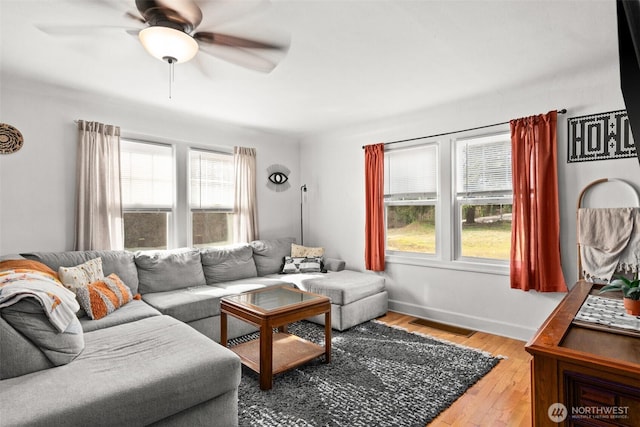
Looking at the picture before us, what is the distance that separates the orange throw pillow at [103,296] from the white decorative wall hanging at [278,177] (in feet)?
8.36

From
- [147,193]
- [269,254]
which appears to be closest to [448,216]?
[269,254]

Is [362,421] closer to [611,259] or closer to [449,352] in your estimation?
[449,352]

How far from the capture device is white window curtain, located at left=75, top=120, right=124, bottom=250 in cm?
352

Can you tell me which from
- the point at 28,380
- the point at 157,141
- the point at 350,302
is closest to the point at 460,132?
the point at 350,302

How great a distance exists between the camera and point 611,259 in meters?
2.88

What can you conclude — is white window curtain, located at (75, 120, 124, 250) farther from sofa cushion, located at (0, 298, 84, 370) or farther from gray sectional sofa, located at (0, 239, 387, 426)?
sofa cushion, located at (0, 298, 84, 370)

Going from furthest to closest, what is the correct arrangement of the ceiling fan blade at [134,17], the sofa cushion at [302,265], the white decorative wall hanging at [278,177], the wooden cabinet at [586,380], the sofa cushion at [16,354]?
1. the white decorative wall hanging at [278,177]
2. the sofa cushion at [302,265]
3. the ceiling fan blade at [134,17]
4. the sofa cushion at [16,354]
5. the wooden cabinet at [586,380]

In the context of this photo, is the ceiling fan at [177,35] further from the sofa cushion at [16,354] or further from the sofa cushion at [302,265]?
the sofa cushion at [302,265]

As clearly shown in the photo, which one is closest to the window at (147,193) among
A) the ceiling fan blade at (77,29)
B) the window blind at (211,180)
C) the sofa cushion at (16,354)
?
the window blind at (211,180)

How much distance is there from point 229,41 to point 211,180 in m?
2.53

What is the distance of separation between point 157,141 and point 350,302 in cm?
287

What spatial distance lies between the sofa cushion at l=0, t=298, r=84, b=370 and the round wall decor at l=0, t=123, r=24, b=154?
6.72 ft

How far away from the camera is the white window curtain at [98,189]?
3.52 metres
